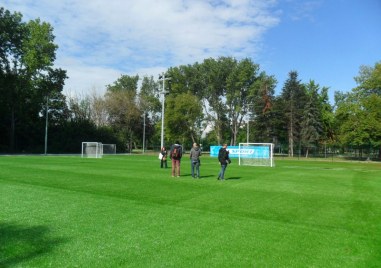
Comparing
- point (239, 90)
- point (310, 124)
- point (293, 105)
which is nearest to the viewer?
point (310, 124)

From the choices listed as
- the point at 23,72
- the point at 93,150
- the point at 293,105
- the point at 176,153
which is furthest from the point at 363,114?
the point at 23,72

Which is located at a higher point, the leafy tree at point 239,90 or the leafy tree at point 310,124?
the leafy tree at point 239,90

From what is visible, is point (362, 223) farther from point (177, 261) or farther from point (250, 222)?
point (177, 261)

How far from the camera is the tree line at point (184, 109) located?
5528 centimetres

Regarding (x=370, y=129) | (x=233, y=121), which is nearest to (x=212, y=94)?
(x=233, y=121)

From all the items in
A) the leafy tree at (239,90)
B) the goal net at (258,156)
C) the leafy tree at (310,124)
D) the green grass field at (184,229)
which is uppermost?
the leafy tree at (239,90)

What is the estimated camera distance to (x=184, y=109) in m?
70.2

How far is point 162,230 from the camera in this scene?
7.30 m

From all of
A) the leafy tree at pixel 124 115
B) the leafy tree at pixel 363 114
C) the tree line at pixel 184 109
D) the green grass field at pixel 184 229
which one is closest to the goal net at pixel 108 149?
the tree line at pixel 184 109

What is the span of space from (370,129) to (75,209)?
52657 millimetres

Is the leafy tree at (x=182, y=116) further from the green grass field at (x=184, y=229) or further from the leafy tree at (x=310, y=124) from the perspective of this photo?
the green grass field at (x=184, y=229)

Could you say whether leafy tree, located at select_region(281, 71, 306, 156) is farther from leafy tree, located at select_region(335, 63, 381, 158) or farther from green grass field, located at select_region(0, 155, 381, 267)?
green grass field, located at select_region(0, 155, 381, 267)

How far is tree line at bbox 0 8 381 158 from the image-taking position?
55281mm

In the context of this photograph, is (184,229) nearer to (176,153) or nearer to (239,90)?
(176,153)
